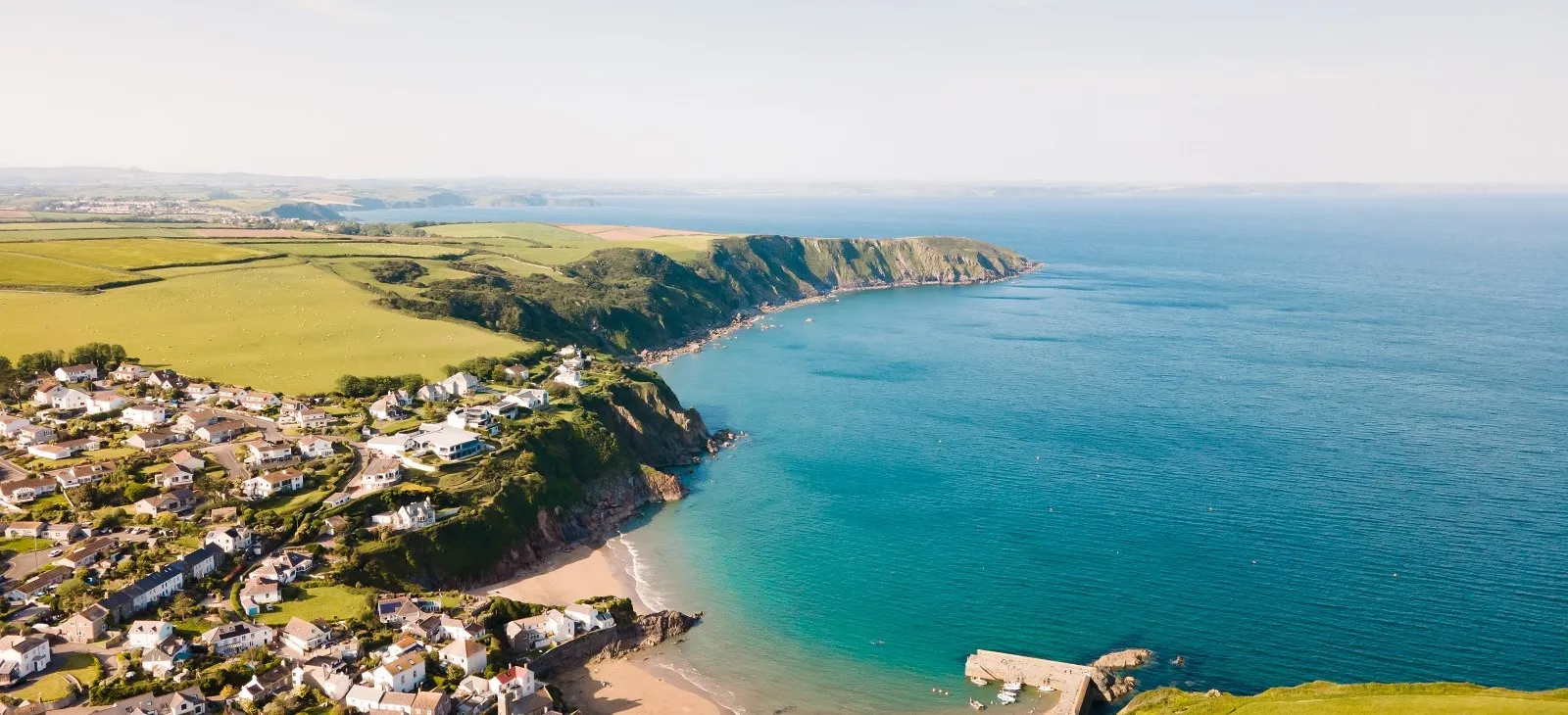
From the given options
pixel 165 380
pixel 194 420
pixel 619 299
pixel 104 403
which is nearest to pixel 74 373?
pixel 165 380

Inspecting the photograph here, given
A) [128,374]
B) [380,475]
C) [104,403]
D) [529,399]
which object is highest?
[128,374]

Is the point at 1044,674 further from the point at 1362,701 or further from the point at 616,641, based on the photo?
the point at 616,641

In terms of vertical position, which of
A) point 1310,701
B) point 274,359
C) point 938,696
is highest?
point 274,359

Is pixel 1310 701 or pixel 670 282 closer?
pixel 1310 701

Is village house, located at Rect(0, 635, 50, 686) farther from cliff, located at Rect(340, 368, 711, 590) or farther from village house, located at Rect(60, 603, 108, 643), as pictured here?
cliff, located at Rect(340, 368, 711, 590)

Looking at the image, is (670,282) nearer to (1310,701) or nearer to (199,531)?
(199,531)

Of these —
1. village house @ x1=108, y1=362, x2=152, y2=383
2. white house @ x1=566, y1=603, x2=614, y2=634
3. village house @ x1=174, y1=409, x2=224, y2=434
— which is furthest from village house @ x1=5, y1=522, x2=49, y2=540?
white house @ x1=566, y1=603, x2=614, y2=634

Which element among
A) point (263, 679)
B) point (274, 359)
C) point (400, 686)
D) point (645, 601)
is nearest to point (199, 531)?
point (263, 679)

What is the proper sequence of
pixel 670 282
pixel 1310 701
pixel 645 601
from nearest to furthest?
pixel 1310 701 < pixel 645 601 < pixel 670 282
